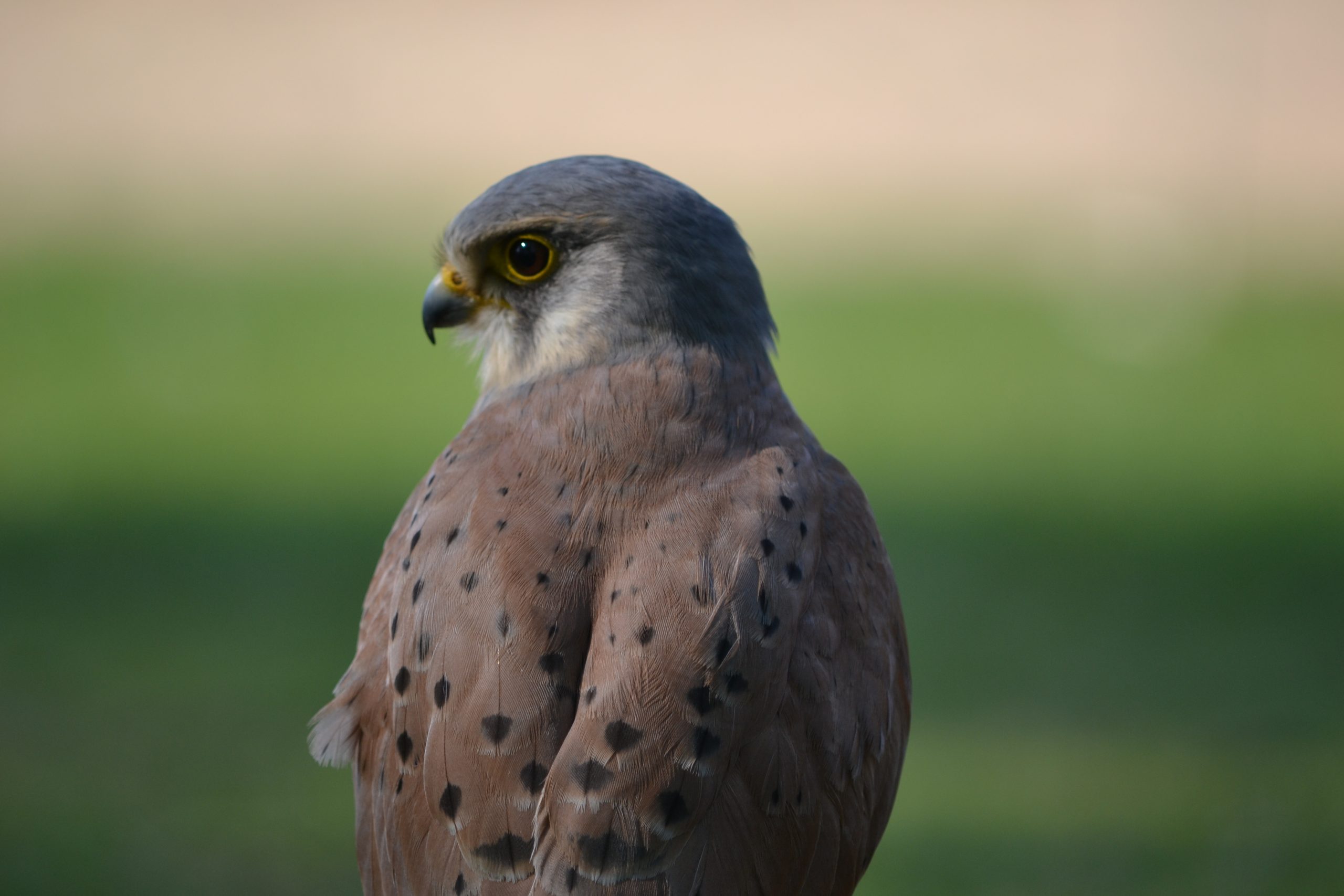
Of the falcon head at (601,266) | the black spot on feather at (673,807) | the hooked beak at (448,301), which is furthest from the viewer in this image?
the hooked beak at (448,301)

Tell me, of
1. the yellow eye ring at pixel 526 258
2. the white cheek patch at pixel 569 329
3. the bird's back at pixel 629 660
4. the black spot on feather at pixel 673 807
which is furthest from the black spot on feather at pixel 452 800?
the yellow eye ring at pixel 526 258

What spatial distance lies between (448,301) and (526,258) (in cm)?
20

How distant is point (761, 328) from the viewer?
2.38 m

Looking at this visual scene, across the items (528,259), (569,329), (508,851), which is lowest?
(508,851)

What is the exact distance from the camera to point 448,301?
242cm

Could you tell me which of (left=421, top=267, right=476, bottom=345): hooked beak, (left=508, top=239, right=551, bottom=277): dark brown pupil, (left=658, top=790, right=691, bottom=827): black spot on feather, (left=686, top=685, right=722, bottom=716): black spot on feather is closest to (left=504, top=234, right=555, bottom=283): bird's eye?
(left=508, top=239, right=551, bottom=277): dark brown pupil

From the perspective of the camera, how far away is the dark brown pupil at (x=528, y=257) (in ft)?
7.48

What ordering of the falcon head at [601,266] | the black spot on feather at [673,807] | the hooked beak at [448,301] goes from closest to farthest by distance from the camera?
the black spot on feather at [673,807] → the falcon head at [601,266] → the hooked beak at [448,301]

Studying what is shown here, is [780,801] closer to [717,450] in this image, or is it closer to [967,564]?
[717,450]

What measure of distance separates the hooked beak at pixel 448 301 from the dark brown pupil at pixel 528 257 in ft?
0.41

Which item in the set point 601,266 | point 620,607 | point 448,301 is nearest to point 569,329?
point 601,266

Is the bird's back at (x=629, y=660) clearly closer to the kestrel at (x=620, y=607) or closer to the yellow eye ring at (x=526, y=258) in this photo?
the kestrel at (x=620, y=607)

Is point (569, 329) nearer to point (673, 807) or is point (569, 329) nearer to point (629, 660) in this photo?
point (629, 660)

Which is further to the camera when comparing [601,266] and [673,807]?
[601,266]
